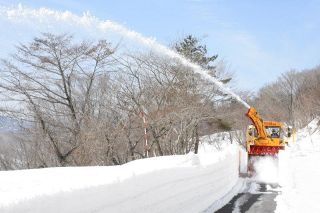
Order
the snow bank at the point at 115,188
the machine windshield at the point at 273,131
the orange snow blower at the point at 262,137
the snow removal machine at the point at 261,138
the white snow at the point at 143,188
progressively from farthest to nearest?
the machine windshield at the point at 273,131, the orange snow blower at the point at 262,137, the snow removal machine at the point at 261,138, the white snow at the point at 143,188, the snow bank at the point at 115,188

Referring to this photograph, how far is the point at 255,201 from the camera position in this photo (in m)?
12.1

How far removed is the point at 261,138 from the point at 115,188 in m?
16.3

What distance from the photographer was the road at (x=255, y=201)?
421 inches

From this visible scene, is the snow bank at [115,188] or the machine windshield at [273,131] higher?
the machine windshield at [273,131]

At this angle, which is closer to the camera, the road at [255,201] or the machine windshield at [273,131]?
the road at [255,201]

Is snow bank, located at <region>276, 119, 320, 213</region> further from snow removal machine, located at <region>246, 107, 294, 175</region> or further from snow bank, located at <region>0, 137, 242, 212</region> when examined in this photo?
snow bank, located at <region>0, 137, 242, 212</region>

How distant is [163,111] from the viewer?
22.4 metres

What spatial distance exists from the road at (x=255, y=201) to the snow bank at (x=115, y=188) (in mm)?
510

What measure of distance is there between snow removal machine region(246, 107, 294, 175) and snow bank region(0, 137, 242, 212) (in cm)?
916

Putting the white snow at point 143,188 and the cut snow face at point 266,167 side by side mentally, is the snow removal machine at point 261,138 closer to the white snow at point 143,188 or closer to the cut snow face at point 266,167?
the cut snow face at point 266,167

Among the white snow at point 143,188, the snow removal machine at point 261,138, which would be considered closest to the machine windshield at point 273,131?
the snow removal machine at point 261,138

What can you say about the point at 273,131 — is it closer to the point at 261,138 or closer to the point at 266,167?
the point at 261,138

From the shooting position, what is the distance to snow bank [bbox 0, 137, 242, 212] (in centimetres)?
454

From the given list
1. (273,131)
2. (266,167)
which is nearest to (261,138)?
(273,131)
